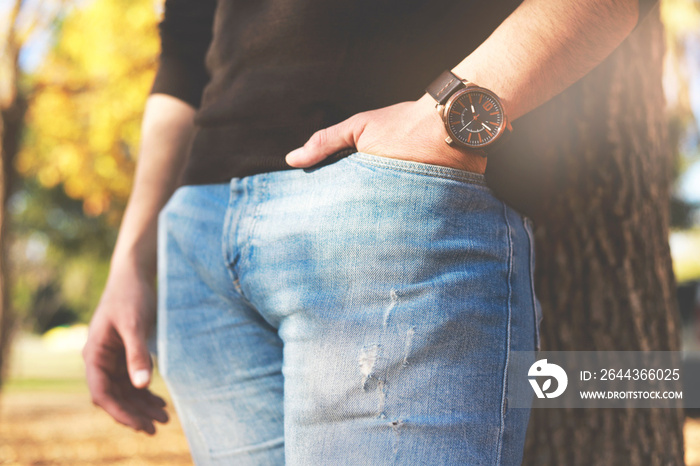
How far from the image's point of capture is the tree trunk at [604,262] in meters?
2.00

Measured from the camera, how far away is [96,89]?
7195 millimetres

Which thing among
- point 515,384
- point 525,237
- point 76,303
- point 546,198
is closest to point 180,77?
point 525,237

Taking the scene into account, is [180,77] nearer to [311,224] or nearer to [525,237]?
[311,224]

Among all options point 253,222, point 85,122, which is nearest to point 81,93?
point 85,122

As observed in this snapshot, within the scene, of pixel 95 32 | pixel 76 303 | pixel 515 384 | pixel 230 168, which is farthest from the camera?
pixel 76 303

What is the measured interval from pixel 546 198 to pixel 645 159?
45cm

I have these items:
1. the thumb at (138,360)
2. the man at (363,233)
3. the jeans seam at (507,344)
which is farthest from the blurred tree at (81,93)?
the jeans seam at (507,344)

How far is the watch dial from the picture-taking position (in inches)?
35.7

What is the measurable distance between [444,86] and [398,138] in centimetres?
13

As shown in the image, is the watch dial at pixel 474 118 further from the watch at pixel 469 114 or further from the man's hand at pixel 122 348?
the man's hand at pixel 122 348

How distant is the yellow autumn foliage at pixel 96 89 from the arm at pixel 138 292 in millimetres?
5899

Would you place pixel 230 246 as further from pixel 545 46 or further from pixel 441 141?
pixel 545 46

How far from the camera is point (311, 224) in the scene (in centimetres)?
93

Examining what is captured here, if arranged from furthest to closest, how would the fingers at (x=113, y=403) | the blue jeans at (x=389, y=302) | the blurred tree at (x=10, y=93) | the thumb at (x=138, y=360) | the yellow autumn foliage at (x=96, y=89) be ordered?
the yellow autumn foliage at (x=96, y=89), the blurred tree at (x=10, y=93), the fingers at (x=113, y=403), the thumb at (x=138, y=360), the blue jeans at (x=389, y=302)
